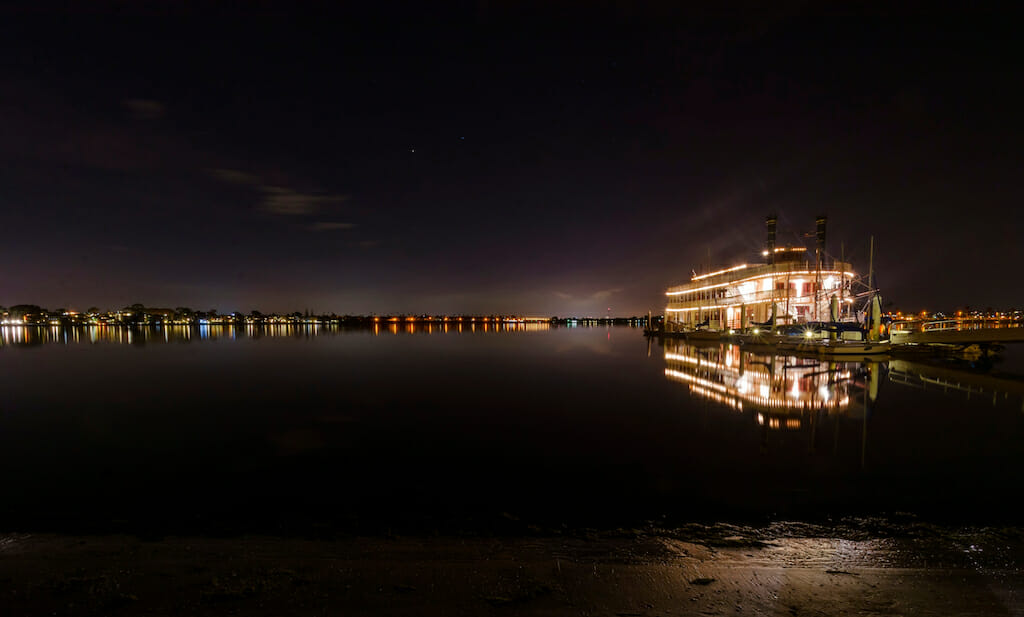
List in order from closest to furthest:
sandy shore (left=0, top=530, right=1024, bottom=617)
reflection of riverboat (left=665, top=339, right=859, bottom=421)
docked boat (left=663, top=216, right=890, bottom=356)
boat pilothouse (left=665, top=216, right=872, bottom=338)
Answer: sandy shore (left=0, top=530, right=1024, bottom=617) < reflection of riverboat (left=665, top=339, right=859, bottom=421) < docked boat (left=663, top=216, right=890, bottom=356) < boat pilothouse (left=665, top=216, right=872, bottom=338)

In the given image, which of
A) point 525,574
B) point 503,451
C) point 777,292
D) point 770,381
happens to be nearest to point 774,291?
point 777,292

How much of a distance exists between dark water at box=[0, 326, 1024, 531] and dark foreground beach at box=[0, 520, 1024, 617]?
45.7 inches

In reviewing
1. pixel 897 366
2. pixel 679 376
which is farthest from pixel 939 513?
pixel 897 366

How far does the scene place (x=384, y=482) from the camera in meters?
10.3

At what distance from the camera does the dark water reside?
863 centimetres

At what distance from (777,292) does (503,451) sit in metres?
56.3

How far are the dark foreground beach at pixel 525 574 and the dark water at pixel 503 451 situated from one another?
1.16m

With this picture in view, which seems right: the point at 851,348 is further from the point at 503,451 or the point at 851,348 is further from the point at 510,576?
the point at 510,576

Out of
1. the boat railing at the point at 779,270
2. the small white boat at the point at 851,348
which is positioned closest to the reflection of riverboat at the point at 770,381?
the small white boat at the point at 851,348

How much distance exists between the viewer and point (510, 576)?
5.65 meters

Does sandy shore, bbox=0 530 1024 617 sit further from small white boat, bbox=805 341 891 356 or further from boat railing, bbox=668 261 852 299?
boat railing, bbox=668 261 852 299

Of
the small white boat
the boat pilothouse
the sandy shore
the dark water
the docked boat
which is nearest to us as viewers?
the sandy shore

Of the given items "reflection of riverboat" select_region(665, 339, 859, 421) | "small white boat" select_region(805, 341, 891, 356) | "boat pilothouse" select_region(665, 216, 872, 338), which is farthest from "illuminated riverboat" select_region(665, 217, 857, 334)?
"reflection of riverboat" select_region(665, 339, 859, 421)

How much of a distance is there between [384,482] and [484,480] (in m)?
2.21
